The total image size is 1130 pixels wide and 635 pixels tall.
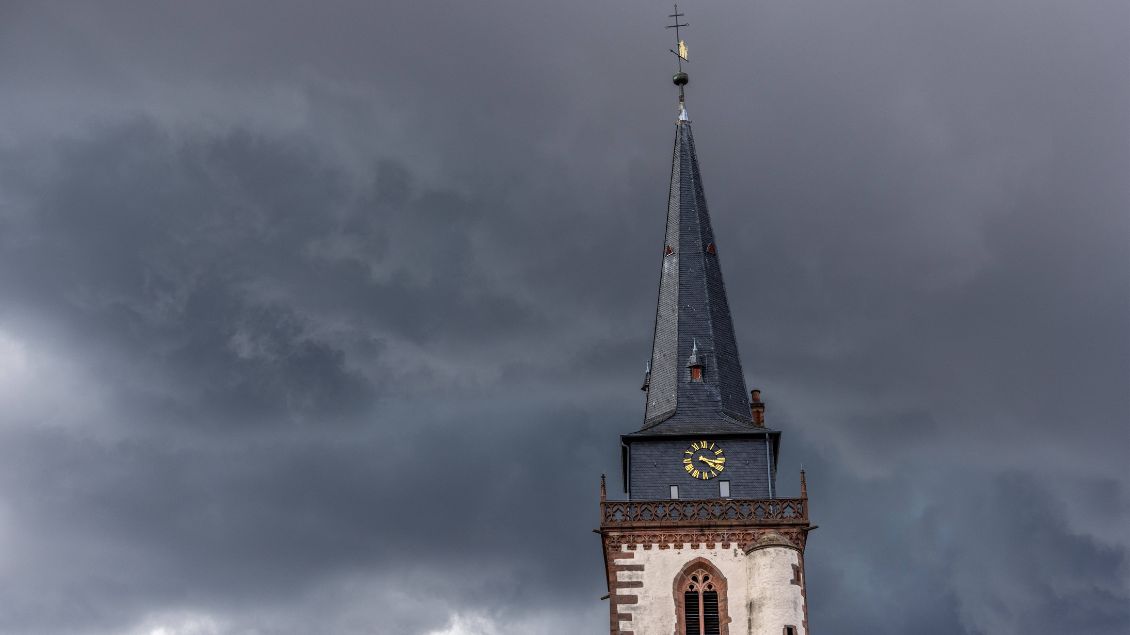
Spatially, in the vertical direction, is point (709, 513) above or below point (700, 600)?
above

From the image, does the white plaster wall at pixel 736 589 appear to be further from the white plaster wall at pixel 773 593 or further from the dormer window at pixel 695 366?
the dormer window at pixel 695 366

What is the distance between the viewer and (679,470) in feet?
200

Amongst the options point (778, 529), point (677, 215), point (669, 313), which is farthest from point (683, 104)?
point (778, 529)

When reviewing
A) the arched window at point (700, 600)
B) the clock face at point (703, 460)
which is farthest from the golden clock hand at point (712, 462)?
the arched window at point (700, 600)

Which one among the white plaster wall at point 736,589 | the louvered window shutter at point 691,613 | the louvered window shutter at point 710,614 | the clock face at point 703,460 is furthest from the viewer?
the clock face at point 703,460

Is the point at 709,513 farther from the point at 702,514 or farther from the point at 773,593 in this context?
the point at 773,593

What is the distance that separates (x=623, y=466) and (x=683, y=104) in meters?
20.2

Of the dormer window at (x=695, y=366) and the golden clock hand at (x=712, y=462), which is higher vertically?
the dormer window at (x=695, y=366)

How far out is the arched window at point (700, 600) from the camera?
2269 inches

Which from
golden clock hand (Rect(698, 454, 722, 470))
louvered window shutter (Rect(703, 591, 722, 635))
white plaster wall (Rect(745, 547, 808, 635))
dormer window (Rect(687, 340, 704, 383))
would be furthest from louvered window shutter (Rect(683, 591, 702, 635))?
dormer window (Rect(687, 340, 704, 383))

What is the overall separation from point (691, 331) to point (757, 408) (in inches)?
167

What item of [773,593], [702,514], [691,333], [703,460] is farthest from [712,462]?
[691,333]

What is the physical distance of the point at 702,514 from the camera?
195 ft

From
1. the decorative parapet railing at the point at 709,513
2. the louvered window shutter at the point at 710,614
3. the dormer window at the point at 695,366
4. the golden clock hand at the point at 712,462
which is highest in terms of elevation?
the dormer window at the point at 695,366
